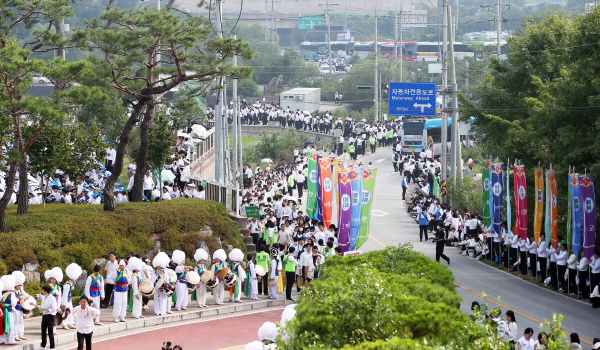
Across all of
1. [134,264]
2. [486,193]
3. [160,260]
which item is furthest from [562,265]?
[134,264]

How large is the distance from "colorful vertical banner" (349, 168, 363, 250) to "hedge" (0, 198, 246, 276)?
3417 mm

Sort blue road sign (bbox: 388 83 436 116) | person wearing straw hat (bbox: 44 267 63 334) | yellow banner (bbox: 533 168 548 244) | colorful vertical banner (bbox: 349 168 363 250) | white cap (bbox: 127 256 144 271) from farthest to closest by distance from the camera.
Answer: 1. blue road sign (bbox: 388 83 436 116)
2. colorful vertical banner (bbox: 349 168 363 250)
3. yellow banner (bbox: 533 168 548 244)
4. white cap (bbox: 127 256 144 271)
5. person wearing straw hat (bbox: 44 267 63 334)

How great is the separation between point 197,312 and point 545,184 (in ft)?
37.1

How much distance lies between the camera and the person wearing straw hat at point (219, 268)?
1945cm

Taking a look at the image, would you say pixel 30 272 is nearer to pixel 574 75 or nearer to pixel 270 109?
pixel 574 75

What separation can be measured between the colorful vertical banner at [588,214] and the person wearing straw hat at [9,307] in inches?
534

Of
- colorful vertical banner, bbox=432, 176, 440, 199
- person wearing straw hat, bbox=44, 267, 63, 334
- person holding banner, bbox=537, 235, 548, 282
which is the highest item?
colorful vertical banner, bbox=432, 176, 440, 199

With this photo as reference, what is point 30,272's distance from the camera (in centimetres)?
1788

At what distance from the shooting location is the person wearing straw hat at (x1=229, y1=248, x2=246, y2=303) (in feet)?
65.0

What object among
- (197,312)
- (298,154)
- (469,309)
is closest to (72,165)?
(197,312)

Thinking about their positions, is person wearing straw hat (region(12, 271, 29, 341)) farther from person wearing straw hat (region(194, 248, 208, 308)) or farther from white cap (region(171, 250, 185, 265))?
person wearing straw hat (region(194, 248, 208, 308))

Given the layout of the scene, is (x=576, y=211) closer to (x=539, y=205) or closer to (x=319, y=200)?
(x=539, y=205)

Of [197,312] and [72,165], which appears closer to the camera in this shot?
[197,312]

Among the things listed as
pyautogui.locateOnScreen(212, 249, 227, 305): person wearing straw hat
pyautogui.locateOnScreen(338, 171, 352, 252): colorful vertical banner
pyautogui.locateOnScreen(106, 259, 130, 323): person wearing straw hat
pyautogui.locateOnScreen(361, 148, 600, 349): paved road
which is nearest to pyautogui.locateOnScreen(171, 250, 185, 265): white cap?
pyautogui.locateOnScreen(212, 249, 227, 305): person wearing straw hat
